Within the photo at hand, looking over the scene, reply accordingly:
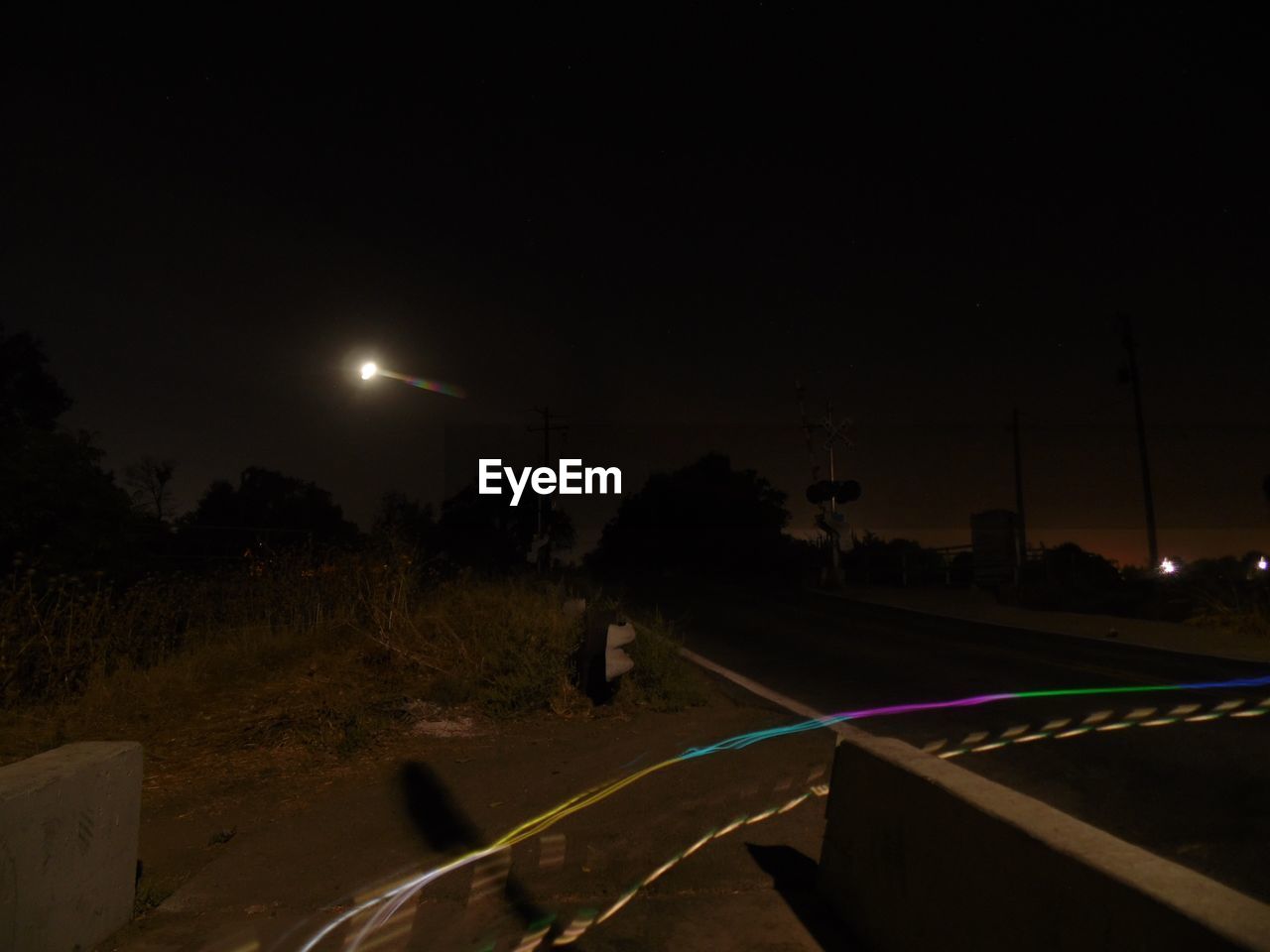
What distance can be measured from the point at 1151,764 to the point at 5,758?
840cm

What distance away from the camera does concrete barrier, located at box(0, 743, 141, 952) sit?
3.17 meters

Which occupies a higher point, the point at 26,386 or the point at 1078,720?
the point at 26,386

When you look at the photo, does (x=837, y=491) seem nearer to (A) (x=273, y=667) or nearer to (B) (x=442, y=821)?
(A) (x=273, y=667)

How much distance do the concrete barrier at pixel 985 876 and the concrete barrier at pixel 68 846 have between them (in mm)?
3063

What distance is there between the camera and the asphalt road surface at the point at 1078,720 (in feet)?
15.8

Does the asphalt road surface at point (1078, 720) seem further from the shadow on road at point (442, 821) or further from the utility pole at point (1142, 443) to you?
the utility pole at point (1142, 443)

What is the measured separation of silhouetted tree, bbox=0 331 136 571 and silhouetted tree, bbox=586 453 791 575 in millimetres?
42683

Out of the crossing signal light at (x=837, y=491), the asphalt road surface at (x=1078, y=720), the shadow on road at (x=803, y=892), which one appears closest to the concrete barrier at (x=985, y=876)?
the shadow on road at (x=803, y=892)

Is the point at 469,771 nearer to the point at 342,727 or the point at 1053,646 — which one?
the point at 342,727

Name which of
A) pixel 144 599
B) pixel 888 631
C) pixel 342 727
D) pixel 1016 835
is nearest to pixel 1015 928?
pixel 1016 835

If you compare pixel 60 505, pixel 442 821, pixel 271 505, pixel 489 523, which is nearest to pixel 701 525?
pixel 489 523

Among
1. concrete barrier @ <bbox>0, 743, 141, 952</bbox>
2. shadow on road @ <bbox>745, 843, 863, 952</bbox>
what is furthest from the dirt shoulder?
concrete barrier @ <bbox>0, 743, 141, 952</bbox>

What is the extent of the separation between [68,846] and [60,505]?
10755 mm

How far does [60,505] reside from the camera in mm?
12477
